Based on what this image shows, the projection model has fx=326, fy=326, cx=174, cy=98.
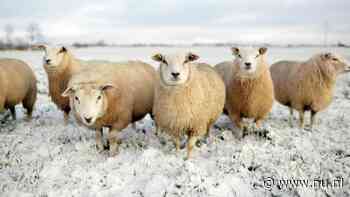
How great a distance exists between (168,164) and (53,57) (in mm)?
4418

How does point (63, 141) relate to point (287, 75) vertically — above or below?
below

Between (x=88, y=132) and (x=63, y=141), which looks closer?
(x=63, y=141)

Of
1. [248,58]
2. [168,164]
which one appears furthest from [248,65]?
[168,164]

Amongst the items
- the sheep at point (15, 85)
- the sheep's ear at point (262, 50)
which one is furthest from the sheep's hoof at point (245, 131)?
the sheep at point (15, 85)

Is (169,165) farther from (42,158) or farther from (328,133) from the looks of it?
(328,133)

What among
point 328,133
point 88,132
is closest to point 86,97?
point 88,132

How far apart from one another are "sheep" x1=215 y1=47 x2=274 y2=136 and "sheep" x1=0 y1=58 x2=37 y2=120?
558 cm

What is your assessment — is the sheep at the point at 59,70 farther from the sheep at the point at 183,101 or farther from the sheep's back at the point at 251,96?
the sheep's back at the point at 251,96

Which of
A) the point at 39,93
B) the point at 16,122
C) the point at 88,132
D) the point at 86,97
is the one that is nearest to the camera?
the point at 86,97

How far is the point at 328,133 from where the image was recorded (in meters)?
7.44

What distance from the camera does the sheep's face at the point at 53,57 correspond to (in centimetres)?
809

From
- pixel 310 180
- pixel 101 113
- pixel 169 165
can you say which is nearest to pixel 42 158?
pixel 101 113

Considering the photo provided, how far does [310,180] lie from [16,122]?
7.68 meters

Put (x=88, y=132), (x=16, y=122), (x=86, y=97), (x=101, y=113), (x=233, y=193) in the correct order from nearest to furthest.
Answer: (x=233, y=193), (x=86, y=97), (x=101, y=113), (x=88, y=132), (x=16, y=122)
